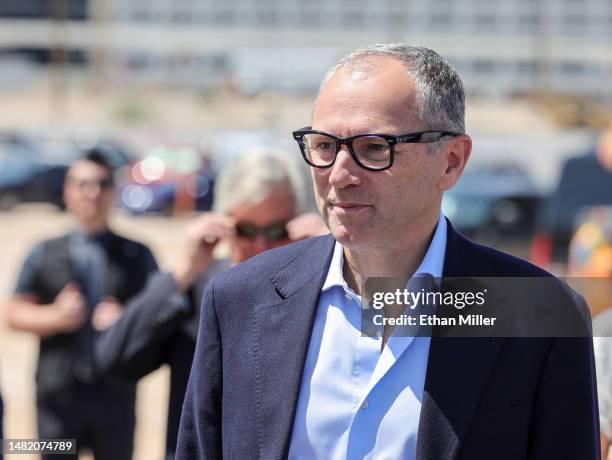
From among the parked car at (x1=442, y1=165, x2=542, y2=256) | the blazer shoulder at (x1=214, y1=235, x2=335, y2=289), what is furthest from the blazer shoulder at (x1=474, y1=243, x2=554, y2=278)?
the parked car at (x1=442, y1=165, x2=542, y2=256)

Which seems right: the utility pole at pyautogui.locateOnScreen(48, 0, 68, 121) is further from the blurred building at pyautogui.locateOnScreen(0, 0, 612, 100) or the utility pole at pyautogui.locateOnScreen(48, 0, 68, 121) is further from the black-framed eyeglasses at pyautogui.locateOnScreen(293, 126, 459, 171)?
the black-framed eyeglasses at pyautogui.locateOnScreen(293, 126, 459, 171)

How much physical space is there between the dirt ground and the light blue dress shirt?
8.46ft

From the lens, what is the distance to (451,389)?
7.39 ft

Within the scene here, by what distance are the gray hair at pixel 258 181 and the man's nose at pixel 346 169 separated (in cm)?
131

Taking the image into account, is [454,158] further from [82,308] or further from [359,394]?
[82,308]

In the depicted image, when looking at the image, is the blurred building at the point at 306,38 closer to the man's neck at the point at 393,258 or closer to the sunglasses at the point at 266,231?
the sunglasses at the point at 266,231

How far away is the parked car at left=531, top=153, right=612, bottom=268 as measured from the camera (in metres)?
9.95

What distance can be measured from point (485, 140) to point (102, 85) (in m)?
26.8

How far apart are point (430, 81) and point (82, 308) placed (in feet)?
10.0

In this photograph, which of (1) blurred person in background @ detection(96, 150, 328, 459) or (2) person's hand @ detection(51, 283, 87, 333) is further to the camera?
(2) person's hand @ detection(51, 283, 87, 333)

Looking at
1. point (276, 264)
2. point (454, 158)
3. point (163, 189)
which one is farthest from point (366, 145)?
point (163, 189)

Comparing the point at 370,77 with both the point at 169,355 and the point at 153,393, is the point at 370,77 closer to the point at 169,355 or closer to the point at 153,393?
the point at 169,355

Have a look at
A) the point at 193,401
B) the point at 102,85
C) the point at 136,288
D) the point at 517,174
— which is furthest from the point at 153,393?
the point at 102,85

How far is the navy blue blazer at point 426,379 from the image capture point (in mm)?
2242
